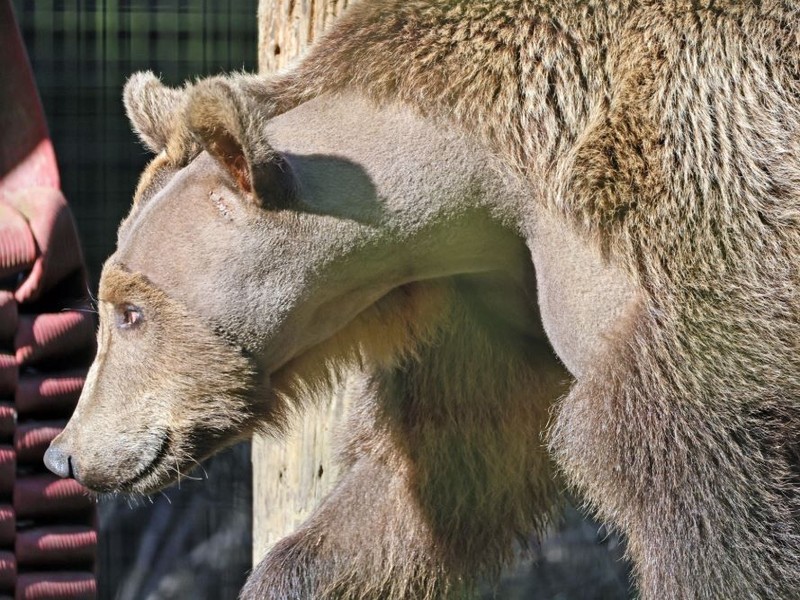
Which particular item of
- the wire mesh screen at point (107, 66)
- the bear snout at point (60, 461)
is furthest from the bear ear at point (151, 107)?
the wire mesh screen at point (107, 66)

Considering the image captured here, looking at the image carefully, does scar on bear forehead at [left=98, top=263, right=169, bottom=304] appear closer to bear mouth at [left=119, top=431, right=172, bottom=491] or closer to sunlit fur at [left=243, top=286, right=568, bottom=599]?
bear mouth at [left=119, top=431, right=172, bottom=491]

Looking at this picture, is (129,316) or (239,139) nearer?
(239,139)

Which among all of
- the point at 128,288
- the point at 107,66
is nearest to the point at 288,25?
the point at 128,288

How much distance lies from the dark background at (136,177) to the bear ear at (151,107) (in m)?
1.90

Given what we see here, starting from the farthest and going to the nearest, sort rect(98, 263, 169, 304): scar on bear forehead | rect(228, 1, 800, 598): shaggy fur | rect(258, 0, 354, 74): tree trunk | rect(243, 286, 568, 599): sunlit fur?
rect(258, 0, 354, 74): tree trunk
rect(243, 286, 568, 599): sunlit fur
rect(98, 263, 169, 304): scar on bear forehead
rect(228, 1, 800, 598): shaggy fur

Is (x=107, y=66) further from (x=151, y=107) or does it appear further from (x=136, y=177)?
(x=151, y=107)

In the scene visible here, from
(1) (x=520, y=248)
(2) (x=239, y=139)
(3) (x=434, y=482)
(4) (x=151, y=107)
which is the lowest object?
(3) (x=434, y=482)

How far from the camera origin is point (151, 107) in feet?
8.48

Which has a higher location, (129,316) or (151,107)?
(151,107)

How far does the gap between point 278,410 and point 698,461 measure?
2.85 ft

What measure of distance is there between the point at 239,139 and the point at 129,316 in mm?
466

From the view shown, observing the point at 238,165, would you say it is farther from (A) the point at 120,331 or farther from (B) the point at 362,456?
(B) the point at 362,456

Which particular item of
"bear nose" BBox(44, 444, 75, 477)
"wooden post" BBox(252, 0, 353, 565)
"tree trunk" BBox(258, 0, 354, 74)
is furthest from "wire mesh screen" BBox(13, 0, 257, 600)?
"bear nose" BBox(44, 444, 75, 477)

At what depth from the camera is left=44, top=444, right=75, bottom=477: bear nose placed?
2535 mm
